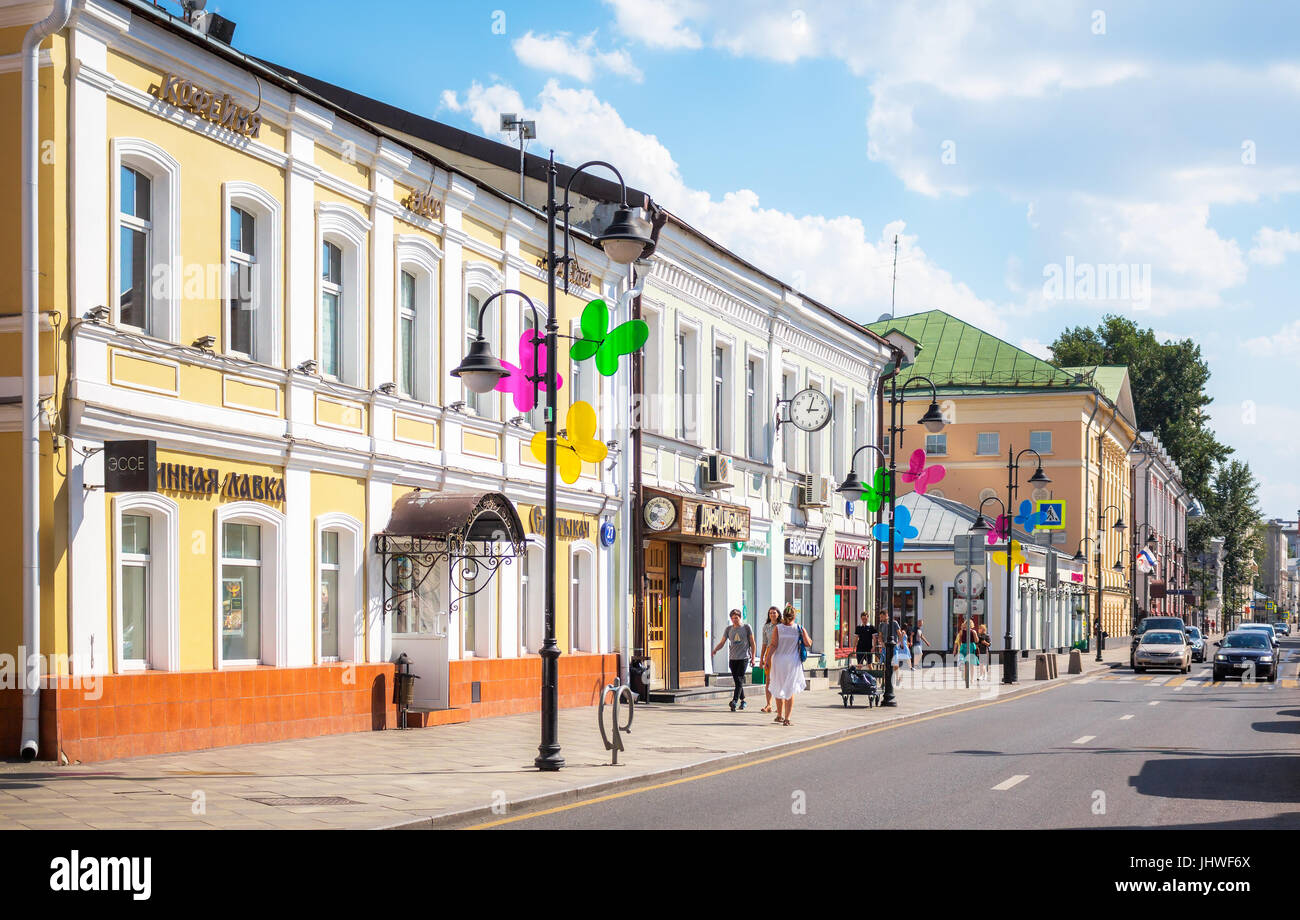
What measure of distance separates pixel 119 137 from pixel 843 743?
12425mm

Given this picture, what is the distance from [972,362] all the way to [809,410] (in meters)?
45.3

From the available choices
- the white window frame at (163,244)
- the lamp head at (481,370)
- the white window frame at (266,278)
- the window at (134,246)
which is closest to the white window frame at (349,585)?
the white window frame at (266,278)

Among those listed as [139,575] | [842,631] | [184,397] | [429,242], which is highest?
[429,242]

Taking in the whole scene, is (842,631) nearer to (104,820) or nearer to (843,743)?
(843,743)

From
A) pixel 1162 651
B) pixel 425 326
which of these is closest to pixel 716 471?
pixel 425 326

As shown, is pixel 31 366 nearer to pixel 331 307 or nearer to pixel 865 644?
pixel 331 307

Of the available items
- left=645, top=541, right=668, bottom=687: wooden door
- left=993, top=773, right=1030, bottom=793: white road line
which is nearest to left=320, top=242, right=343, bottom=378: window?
left=993, top=773, right=1030, bottom=793: white road line

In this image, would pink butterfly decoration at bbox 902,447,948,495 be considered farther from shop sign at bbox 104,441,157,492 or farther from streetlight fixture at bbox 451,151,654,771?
shop sign at bbox 104,441,157,492

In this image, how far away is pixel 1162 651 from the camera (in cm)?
5228

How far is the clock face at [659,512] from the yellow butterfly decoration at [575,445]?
95.1 inches

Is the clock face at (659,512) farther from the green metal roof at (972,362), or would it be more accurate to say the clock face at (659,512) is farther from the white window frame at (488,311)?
the green metal roof at (972,362)

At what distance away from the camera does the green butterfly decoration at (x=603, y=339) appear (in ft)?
80.6
